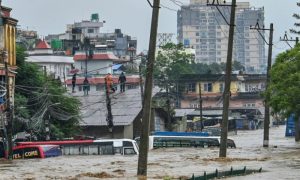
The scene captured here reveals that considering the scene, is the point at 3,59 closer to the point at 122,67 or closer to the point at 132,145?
the point at 132,145

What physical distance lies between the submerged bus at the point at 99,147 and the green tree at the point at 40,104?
6570 millimetres

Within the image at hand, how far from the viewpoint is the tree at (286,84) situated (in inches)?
2150

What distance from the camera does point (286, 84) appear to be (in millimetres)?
55250

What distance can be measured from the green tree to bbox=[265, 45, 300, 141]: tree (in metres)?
19.1

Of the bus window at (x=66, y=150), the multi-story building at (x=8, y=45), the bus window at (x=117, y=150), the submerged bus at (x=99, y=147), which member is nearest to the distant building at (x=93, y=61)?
the multi-story building at (x=8, y=45)

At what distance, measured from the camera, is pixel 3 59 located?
59719 millimetres

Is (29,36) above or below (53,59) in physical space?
above

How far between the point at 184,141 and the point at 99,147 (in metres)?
10.5

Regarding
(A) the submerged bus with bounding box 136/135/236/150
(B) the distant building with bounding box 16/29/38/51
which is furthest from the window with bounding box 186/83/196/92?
(A) the submerged bus with bounding box 136/135/236/150

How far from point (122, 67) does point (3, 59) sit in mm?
79882

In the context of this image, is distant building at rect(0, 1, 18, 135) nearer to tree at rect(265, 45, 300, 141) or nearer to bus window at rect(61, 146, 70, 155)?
bus window at rect(61, 146, 70, 155)

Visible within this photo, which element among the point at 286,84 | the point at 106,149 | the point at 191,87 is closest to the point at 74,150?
the point at 106,149

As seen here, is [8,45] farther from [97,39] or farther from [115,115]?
[97,39]

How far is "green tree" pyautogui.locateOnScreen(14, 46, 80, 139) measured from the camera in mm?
65562
